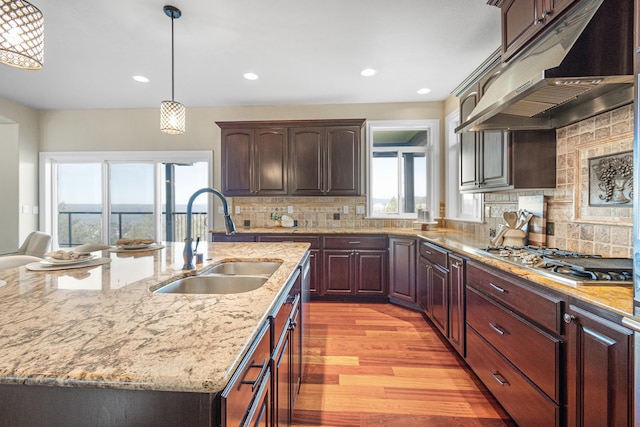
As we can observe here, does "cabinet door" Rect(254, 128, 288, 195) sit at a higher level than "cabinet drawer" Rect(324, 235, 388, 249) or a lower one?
higher

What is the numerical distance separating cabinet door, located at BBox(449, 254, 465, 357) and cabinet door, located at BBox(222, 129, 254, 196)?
272 centimetres

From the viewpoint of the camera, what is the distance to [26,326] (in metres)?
0.75

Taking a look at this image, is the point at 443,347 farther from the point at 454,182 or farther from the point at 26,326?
the point at 26,326

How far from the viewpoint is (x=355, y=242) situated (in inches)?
141

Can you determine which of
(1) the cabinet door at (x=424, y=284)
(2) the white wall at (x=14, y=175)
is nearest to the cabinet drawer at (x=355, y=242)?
(1) the cabinet door at (x=424, y=284)

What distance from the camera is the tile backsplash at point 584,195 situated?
156 cm

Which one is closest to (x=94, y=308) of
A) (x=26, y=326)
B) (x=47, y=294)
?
(x=26, y=326)

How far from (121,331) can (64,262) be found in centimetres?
108

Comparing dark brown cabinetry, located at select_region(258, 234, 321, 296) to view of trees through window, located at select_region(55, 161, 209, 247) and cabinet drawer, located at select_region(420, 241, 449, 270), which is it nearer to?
cabinet drawer, located at select_region(420, 241, 449, 270)

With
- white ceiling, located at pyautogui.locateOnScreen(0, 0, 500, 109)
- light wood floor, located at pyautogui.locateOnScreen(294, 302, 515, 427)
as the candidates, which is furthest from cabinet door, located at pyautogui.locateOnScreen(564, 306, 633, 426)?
white ceiling, located at pyautogui.locateOnScreen(0, 0, 500, 109)

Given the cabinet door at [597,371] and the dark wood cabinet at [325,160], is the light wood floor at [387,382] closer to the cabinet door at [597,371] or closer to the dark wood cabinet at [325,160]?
the cabinet door at [597,371]

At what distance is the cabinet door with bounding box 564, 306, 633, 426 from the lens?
38.0 inches

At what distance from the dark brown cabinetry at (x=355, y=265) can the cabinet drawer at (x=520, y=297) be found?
5.43 ft

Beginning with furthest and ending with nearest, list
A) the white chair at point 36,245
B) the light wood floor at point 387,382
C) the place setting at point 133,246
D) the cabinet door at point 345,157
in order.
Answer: the cabinet door at point 345,157 < the white chair at point 36,245 < the place setting at point 133,246 < the light wood floor at point 387,382
